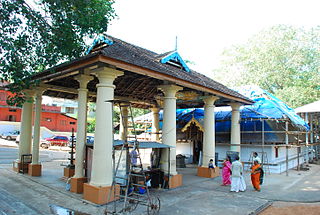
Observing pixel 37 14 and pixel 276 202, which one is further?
pixel 276 202

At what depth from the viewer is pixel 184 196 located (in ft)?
29.9

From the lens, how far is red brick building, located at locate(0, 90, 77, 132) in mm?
35312

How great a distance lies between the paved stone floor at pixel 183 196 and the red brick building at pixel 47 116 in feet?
89.1

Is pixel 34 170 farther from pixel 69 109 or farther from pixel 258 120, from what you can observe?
pixel 69 109

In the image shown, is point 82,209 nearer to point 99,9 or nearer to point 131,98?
point 99,9

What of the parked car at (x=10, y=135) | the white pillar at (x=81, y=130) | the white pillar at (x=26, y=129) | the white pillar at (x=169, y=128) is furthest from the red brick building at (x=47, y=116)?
the white pillar at (x=169, y=128)

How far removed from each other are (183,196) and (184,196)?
0.04m

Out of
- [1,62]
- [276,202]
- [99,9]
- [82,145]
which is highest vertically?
[99,9]

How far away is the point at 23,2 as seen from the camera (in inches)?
285

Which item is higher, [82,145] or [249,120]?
[249,120]

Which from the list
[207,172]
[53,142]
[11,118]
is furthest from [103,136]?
[11,118]

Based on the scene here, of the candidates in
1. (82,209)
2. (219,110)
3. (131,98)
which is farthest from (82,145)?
(219,110)

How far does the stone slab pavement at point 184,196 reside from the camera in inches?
293

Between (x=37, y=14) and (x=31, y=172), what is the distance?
24.6 feet
